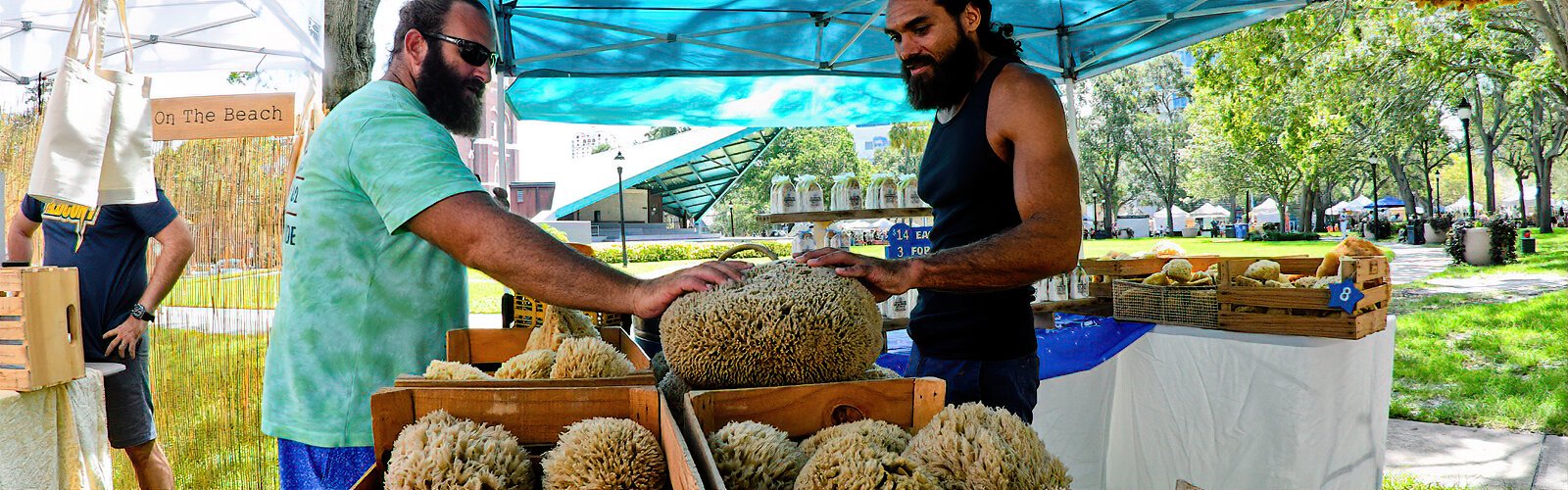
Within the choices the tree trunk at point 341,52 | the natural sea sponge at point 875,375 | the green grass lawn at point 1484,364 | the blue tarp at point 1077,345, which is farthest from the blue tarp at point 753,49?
the natural sea sponge at point 875,375

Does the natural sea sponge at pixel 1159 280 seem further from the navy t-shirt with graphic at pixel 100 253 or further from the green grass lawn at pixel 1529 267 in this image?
the green grass lawn at pixel 1529 267

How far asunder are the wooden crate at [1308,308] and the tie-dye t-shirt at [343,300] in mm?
3549

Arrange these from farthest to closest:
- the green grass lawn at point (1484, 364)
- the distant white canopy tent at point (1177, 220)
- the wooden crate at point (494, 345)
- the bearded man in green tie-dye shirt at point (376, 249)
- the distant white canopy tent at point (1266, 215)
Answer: the distant white canopy tent at point (1177, 220)
the distant white canopy tent at point (1266, 215)
the green grass lawn at point (1484, 364)
the wooden crate at point (494, 345)
the bearded man in green tie-dye shirt at point (376, 249)

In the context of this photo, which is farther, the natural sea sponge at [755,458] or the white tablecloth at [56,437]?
the white tablecloth at [56,437]

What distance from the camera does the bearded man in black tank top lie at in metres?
1.86

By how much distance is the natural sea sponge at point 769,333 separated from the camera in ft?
3.90

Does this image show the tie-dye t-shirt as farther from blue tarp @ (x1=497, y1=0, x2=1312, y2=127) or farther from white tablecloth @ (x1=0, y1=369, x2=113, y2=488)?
blue tarp @ (x1=497, y1=0, x2=1312, y2=127)

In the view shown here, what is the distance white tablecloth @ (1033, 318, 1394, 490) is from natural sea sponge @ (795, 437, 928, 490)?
325cm

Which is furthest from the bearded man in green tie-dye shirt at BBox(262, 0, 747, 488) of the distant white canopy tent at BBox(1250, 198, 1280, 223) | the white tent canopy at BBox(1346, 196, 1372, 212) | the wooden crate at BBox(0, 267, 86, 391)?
the white tent canopy at BBox(1346, 196, 1372, 212)

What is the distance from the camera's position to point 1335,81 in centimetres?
1441

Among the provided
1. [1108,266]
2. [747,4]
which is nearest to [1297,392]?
[1108,266]

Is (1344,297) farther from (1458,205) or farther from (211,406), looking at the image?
(1458,205)

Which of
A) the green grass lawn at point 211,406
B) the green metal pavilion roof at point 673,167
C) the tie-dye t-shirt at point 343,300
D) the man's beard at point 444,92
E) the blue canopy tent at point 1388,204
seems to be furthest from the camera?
the blue canopy tent at point 1388,204

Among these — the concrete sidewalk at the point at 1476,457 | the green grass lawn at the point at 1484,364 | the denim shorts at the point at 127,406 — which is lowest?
the concrete sidewalk at the point at 1476,457
